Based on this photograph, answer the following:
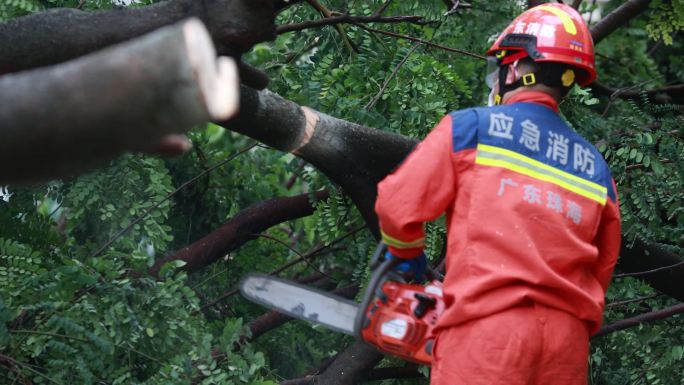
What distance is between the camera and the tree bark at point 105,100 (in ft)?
5.07

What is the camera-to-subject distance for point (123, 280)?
13.8 feet

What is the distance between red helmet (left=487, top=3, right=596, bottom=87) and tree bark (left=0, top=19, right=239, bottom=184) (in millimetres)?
2083

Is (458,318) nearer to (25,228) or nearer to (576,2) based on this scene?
(25,228)

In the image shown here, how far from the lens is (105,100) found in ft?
5.06

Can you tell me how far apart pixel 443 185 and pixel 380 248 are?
320 mm

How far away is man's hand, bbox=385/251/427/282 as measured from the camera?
3.39 metres

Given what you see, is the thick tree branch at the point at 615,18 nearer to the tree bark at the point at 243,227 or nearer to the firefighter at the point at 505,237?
the tree bark at the point at 243,227

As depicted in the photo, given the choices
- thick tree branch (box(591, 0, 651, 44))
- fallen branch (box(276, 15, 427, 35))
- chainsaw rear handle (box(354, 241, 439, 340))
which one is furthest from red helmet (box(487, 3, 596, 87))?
thick tree branch (box(591, 0, 651, 44))

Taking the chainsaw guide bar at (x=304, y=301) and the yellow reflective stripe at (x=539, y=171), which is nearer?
the yellow reflective stripe at (x=539, y=171)

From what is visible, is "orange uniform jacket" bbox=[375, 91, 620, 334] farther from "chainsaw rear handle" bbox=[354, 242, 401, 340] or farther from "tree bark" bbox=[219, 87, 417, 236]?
"tree bark" bbox=[219, 87, 417, 236]

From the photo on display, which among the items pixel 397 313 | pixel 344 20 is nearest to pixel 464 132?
pixel 397 313

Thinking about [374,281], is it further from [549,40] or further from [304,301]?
[549,40]

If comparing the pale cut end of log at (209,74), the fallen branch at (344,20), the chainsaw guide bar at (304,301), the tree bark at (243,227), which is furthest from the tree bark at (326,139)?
the pale cut end of log at (209,74)

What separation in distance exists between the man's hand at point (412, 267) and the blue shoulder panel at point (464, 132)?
42cm
